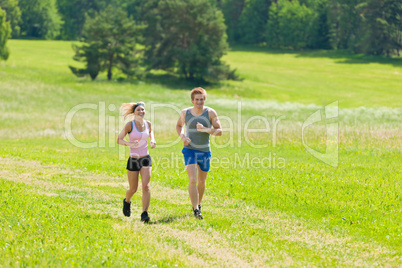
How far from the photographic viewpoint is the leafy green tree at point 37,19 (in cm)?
13625

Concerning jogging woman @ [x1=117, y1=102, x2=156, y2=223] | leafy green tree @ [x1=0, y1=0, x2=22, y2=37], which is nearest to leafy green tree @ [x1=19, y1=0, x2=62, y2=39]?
leafy green tree @ [x1=0, y1=0, x2=22, y2=37]

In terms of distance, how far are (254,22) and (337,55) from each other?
131ft

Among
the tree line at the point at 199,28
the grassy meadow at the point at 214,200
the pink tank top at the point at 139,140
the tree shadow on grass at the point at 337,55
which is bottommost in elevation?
the grassy meadow at the point at 214,200

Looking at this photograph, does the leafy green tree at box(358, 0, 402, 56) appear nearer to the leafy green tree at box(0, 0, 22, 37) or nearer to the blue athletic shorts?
the leafy green tree at box(0, 0, 22, 37)

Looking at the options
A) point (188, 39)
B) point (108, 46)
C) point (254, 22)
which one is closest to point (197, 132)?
point (108, 46)

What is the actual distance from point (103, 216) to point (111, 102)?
39924 mm

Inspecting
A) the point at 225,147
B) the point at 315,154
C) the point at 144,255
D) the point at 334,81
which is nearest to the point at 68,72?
the point at 334,81

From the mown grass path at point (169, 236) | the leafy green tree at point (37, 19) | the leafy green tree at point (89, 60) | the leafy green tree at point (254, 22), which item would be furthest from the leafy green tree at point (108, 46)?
the leafy green tree at point (37, 19)

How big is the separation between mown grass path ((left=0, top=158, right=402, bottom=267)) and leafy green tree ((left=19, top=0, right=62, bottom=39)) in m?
134

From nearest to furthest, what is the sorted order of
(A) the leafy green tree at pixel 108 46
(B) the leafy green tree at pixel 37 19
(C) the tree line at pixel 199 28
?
(A) the leafy green tree at pixel 108 46 → (C) the tree line at pixel 199 28 → (B) the leafy green tree at pixel 37 19

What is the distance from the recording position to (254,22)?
13788 cm

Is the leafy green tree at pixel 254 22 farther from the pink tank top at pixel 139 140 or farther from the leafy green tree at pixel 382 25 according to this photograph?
the pink tank top at pixel 139 140

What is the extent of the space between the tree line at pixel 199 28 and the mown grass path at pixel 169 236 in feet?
187

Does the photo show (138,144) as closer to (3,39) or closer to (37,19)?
(3,39)
